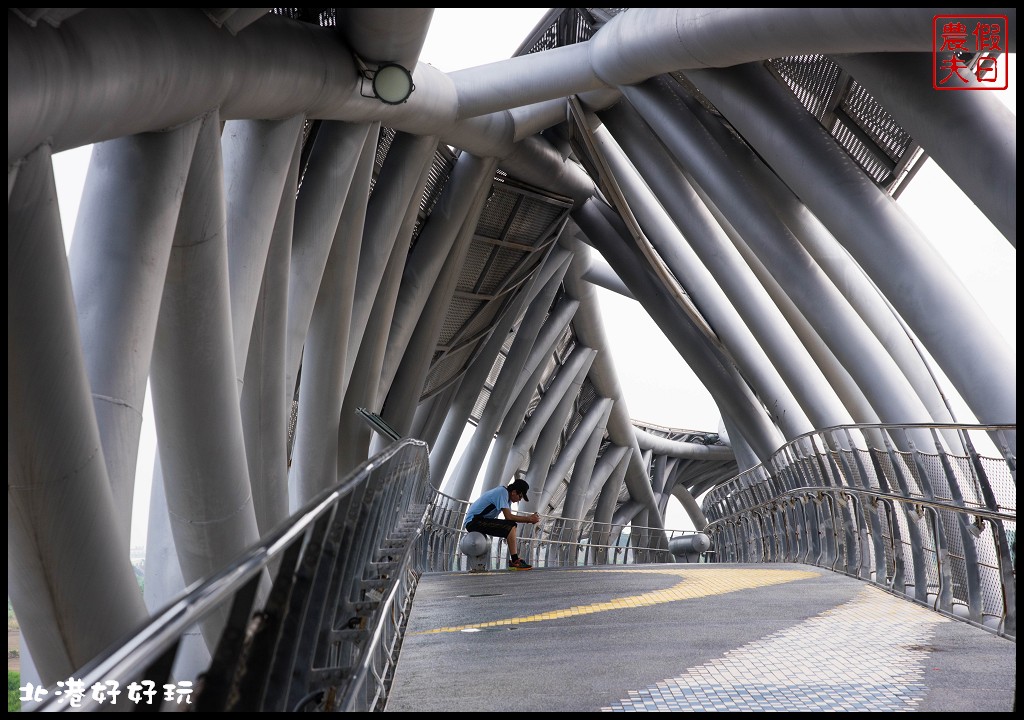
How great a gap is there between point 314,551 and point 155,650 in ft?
4.05

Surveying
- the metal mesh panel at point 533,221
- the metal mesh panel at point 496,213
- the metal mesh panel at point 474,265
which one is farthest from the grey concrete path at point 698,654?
the metal mesh panel at point 533,221

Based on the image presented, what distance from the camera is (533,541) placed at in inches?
1021

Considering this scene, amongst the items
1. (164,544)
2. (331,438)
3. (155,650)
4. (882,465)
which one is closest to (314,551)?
(155,650)

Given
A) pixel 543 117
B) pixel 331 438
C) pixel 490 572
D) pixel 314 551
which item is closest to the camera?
pixel 314 551

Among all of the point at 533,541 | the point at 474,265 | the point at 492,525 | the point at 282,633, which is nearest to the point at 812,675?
the point at 282,633

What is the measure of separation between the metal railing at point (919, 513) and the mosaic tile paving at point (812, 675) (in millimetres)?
581

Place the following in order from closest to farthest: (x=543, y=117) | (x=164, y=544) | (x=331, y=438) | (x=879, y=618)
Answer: (x=879, y=618) < (x=164, y=544) < (x=331, y=438) < (x=543, y=117)

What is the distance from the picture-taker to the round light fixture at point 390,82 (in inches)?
401

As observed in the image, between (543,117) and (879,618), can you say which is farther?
(543,117)

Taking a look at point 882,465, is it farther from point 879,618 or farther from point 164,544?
point 164,544

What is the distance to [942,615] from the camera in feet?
19.7

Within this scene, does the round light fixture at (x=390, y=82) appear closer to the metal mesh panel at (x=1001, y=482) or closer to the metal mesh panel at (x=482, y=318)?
the metal mesh panel at (x=1001, y=482)

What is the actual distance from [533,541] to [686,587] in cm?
1832

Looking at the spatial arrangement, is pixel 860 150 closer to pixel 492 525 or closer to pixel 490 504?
pixel 490 504
